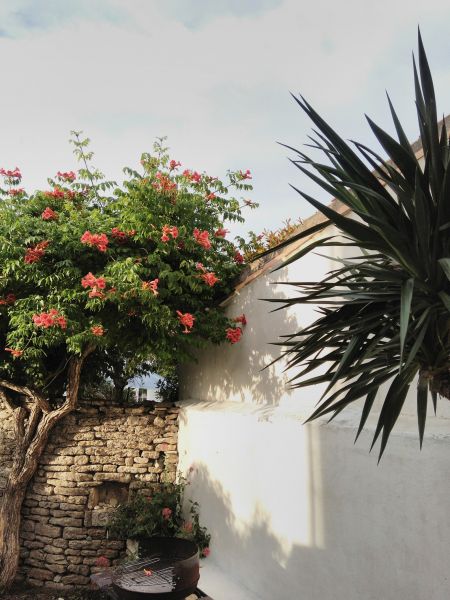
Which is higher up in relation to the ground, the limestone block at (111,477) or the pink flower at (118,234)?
the pink flower at (118,234)

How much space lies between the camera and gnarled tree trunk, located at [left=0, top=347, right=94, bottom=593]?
20.9 ft

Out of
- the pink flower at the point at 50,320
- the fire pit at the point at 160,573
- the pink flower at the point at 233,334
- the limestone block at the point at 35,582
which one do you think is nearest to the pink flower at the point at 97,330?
the pink flower at the point at 50,320

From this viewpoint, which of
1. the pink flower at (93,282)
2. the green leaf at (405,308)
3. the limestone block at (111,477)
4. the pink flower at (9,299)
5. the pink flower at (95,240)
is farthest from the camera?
the limestone block at (111,477)

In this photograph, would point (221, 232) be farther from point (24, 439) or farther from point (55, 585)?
point (55, 585)

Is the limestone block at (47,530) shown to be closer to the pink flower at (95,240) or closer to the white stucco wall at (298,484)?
the white stucco wall at (298,484)

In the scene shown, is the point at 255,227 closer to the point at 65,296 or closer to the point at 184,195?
the point at 184,195

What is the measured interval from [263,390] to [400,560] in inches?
97.0

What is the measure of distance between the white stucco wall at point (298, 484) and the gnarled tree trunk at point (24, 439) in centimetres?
157

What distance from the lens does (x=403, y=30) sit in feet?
11.4

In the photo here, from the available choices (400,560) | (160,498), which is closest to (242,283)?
(160,498)

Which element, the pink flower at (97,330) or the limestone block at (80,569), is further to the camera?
the limestone block at (80,569)

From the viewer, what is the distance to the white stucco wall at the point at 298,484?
317cm

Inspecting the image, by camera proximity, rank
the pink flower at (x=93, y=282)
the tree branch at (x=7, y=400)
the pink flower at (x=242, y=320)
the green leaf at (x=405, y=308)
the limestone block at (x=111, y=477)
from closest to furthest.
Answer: the green leaf at (x=405, y=308) → the pink flower at (x=93, y=282) → the pink flower at (x=242, y=320) → the limestone block at (x=111, y=477) → the tree branch at (x=7, y=400)

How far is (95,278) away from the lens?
16.0 ft
